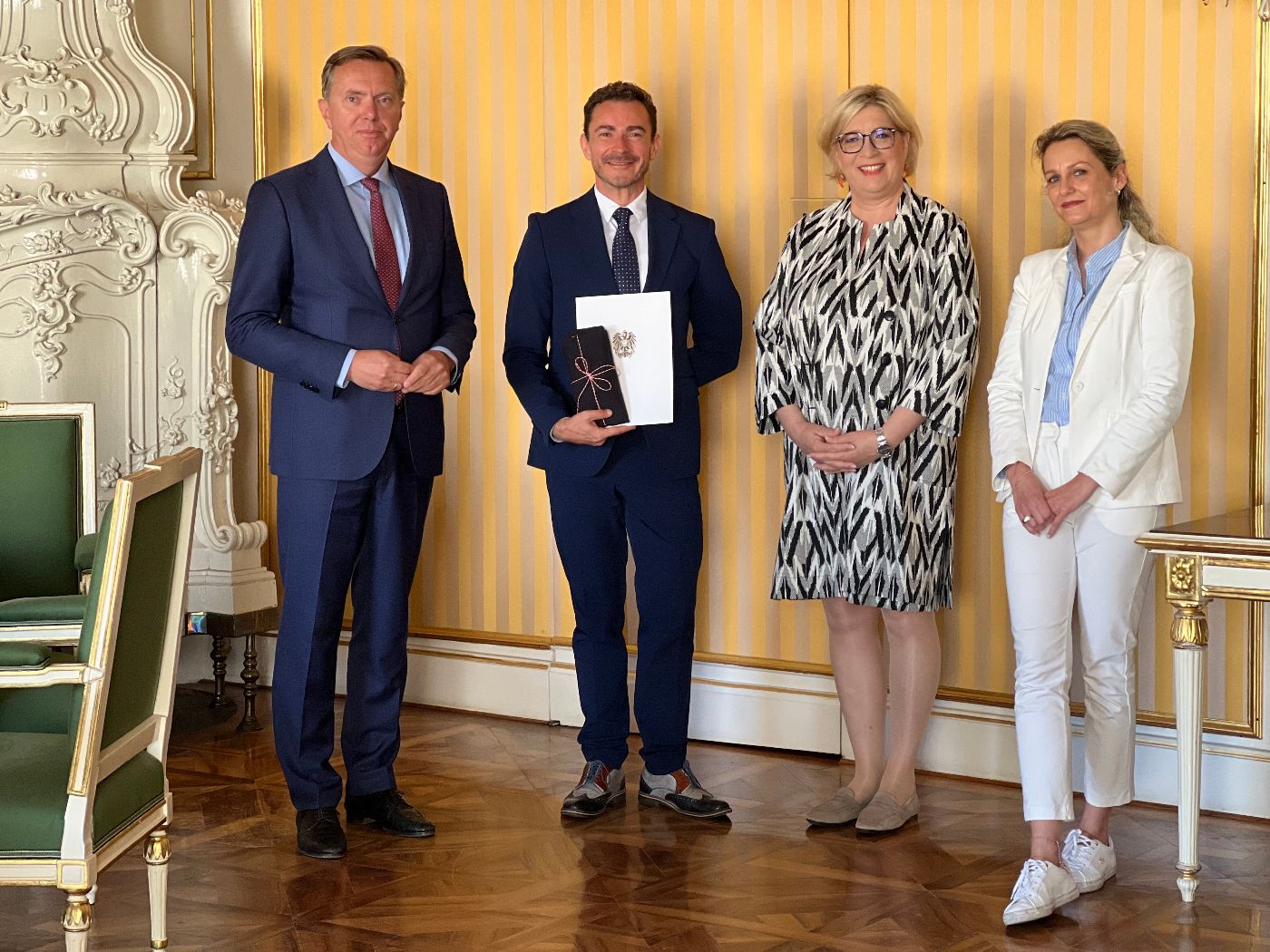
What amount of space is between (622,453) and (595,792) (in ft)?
3.01

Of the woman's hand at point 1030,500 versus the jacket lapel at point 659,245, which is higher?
the jacket lapel at point 659,245

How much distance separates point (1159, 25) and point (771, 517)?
1.82 m

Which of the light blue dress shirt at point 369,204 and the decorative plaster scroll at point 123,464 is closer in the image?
the light blue dress shirt at point 369,204

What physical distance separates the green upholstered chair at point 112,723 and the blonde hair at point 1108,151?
202cm

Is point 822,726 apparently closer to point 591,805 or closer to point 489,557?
point 591,805

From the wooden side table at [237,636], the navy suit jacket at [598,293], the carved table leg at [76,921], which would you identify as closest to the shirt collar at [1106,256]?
the navy suit jacket at [598,293]

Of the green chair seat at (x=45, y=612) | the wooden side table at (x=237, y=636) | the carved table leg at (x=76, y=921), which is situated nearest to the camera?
the carved table leg at (x=76, y=921)

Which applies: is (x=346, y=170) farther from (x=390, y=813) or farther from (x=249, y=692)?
(x=249, y=692)

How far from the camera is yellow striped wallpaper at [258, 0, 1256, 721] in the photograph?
398 centimetres

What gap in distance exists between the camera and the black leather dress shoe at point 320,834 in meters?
3.69

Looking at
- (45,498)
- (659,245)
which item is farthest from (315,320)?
(659,245)

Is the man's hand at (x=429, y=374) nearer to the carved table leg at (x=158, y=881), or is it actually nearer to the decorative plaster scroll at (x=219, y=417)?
the carved table leg at (x=158, y=881)

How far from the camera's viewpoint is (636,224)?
4.08 metres

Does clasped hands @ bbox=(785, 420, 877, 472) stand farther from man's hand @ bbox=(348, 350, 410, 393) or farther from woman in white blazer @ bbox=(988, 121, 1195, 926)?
man's hand @ bbox=(348, 350, 410, 393)
